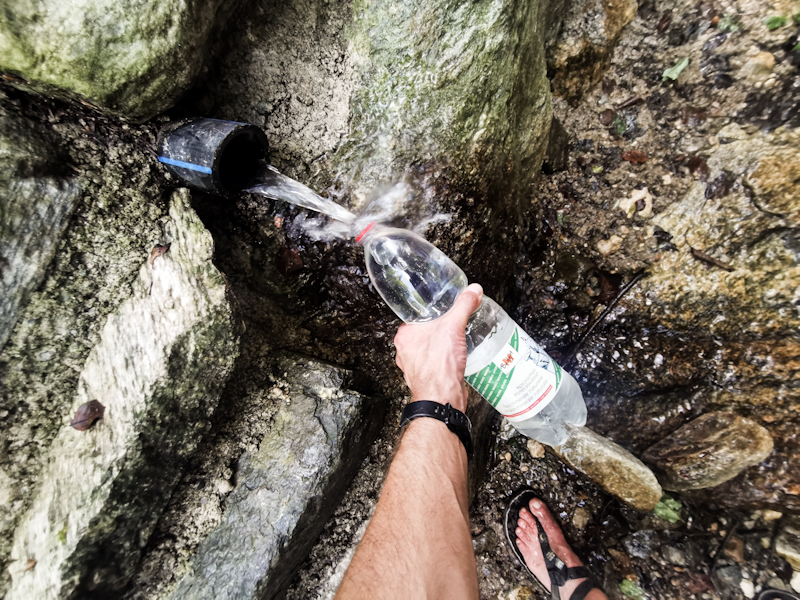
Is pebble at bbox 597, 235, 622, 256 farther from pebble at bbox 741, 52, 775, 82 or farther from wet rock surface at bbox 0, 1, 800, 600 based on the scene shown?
pebble at bbox 741, 52, 775, 82

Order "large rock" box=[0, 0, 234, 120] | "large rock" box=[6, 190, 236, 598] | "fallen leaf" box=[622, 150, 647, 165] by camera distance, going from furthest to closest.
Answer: "fallen leaf" box=[622, 150, 647, 165] < "large rock" box=[6, 190, 236, 598] < "large rock" box=[0, 0, 234, 120]

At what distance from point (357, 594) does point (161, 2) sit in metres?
1.97

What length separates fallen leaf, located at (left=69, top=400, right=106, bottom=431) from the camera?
4.21 ft

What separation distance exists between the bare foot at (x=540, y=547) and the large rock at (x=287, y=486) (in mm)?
1044

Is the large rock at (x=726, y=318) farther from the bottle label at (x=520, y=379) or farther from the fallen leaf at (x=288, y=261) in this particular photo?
the fallen leaf at (x=288, y=261)

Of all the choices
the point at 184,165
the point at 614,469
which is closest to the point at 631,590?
the point at 614,469

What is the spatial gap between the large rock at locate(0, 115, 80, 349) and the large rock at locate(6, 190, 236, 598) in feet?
0.81

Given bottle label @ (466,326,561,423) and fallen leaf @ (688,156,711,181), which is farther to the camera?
fallen leaf @ (688,156,711,181)

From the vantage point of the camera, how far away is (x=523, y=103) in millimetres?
1694

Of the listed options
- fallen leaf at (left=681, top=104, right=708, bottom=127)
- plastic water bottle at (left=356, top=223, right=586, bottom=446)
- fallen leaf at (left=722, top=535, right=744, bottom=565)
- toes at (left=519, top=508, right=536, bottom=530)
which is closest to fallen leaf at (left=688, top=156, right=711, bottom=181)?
fallen leaf at (left=681, top=104, right=708, bottom=127)

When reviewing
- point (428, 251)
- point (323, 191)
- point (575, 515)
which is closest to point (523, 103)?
point (428, 251)

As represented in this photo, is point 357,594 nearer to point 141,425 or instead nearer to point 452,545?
point 452,545

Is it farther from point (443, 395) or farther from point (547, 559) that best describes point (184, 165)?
point (547, 559)

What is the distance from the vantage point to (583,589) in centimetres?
204
